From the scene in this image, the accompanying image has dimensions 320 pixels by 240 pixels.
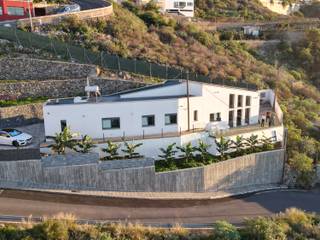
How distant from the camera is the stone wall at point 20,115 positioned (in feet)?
88.8

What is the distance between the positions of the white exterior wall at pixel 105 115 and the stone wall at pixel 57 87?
558 cm

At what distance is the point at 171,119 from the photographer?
85.3 feet

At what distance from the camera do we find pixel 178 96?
1067 inches

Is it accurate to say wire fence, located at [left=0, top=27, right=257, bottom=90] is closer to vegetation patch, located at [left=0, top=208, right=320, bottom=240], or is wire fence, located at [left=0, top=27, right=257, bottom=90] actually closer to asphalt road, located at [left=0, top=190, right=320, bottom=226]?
asphalt road, located at [left=0, top=190, right=320, bottom=226]

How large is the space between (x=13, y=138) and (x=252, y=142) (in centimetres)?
1525

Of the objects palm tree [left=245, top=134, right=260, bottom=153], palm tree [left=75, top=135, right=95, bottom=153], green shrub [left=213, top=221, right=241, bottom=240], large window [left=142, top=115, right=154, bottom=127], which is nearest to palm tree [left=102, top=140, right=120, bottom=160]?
palm tree [left=75, top=135, right=95, bottom=153]

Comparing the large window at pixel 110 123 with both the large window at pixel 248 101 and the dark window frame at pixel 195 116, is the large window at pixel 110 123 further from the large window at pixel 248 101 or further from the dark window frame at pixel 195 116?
the large window at pixel 248 101

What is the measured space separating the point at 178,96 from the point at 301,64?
3657 centimetres

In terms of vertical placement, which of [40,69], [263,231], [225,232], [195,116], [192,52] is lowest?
[263,231]

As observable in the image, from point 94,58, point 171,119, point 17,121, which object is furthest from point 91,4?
point 171,119

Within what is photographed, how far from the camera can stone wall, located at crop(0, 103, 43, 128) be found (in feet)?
88.8

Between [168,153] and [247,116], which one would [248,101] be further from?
[168,153]

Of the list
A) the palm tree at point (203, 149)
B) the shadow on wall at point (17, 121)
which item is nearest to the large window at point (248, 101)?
the palm tree at point (203, 149)

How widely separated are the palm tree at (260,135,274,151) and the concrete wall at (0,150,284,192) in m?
0.74
